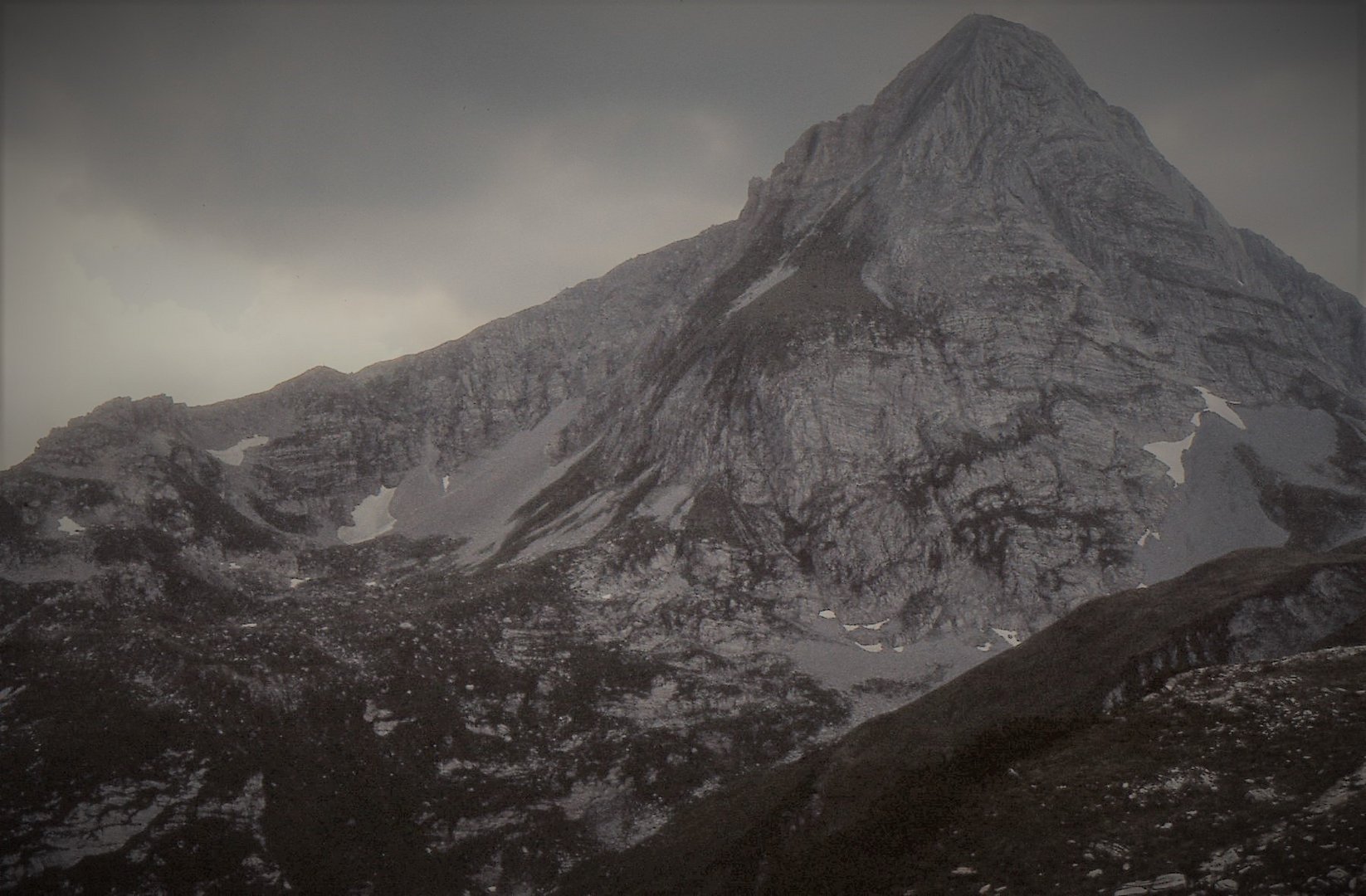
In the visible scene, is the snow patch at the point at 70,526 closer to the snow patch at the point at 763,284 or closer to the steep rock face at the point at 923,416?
the steep rock face at the point at 923,416

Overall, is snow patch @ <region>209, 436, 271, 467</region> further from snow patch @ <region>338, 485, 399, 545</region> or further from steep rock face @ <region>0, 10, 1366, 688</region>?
snow patch @ <region>338, 485, 399, 545</region>

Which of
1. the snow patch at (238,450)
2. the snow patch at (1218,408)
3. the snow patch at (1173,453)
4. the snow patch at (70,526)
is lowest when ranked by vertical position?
the snow patch at (1173,453)

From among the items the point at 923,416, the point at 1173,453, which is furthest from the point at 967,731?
the point at 1173,453

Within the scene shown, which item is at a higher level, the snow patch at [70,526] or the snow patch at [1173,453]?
the snow patch at [70,526]

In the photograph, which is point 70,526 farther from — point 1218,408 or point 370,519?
point 1218,408

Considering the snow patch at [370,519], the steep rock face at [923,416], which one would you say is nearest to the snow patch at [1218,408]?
the steep rock face at [923,416]

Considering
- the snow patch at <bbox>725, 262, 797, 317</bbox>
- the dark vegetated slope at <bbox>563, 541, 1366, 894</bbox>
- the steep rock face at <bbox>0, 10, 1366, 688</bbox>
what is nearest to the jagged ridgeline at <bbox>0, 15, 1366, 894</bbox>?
the dark vegetated slope at <bbox>563, 541, 1366, 894</bbox>
